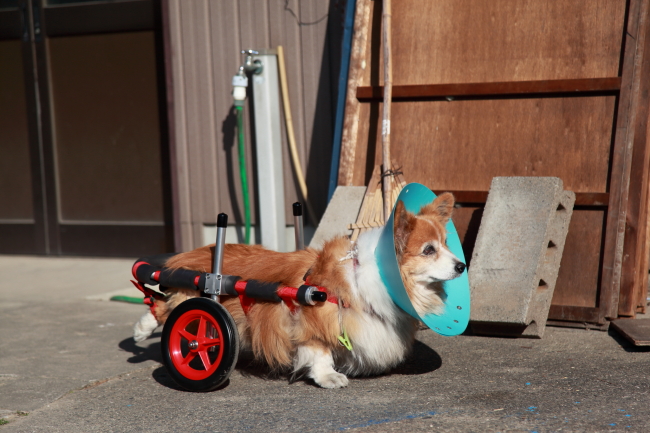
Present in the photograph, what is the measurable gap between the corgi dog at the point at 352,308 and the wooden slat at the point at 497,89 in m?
1.31

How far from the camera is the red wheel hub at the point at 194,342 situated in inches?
128

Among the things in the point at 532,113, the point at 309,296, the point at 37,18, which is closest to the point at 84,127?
the point at 37,18

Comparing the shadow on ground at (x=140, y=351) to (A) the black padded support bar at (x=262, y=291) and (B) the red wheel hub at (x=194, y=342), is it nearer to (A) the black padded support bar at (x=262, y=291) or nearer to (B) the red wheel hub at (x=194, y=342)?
(B) the red wheel hub at (x=194, y=342)

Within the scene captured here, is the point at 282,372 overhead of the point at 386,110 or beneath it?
beneath

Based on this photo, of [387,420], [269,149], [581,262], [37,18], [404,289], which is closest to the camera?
[387,420]

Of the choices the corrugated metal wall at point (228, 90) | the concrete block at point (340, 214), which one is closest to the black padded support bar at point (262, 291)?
the concrete block at point (340, 214)

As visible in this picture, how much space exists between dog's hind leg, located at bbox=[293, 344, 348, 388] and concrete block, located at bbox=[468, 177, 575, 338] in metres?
0.99

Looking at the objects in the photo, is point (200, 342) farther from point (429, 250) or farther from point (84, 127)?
point (84, 127)

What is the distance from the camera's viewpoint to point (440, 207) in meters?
3.48

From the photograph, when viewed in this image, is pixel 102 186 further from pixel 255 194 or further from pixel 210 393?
pixel 210 393

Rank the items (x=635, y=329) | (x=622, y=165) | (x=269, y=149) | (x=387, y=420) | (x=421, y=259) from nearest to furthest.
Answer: (x=387, y=420)
(x=421, y=259)
(x=635, y=329)
(x=622, y=165)
(x=269, y=149)

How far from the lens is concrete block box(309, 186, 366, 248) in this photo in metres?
4.45

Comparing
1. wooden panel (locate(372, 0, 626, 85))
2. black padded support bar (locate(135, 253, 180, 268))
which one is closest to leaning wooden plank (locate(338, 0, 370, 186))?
wooden panel (locate(372, 0, 626, 85))

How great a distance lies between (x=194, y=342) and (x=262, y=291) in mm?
398
